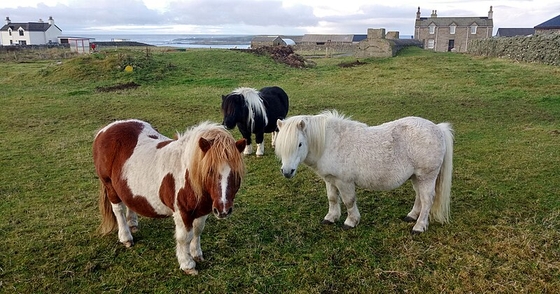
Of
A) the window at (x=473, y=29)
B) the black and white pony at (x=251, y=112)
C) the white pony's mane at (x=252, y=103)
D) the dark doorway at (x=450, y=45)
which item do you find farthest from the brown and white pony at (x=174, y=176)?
the window at (x=473, y=29)

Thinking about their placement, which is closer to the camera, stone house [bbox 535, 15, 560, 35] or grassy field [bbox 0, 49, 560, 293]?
grassy field [bbox 0, 49, 560, 293]

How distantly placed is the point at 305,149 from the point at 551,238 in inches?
120

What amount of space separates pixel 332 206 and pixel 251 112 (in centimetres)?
308

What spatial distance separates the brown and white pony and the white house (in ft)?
225

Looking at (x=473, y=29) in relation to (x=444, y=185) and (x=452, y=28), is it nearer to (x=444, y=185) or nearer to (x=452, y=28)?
(x=452, y=28)

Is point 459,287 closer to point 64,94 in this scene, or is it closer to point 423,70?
point 64,94

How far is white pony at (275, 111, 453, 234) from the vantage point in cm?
439

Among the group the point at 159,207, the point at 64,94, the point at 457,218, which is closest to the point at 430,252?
the point at 457,218

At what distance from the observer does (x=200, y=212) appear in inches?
140

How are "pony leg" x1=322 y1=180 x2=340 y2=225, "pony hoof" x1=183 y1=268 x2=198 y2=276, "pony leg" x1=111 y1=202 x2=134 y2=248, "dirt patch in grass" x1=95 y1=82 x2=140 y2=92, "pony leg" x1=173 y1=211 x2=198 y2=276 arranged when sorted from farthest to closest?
1. "dirt patch in grass" x1=95 y1=82 x2=140 y2=92
2. "pony leg" x1=322 y1=180 x2=340 y2=225
3. "pony leg" x1=111 y1=202 x2=134 y2=248
4. "pony hoof" x1=183 y1=268 x2=198 y2=276
5. "pony leg" x1=173 y1=211 x2=198 y2=276

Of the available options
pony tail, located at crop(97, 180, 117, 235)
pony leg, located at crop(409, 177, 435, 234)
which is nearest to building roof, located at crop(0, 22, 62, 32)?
pony tail, located at crop(97, 180, 117, 235)

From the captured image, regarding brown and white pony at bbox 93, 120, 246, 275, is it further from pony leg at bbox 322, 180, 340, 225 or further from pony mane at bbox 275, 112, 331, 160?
pony leg at bbox 322, 180, 340, 225

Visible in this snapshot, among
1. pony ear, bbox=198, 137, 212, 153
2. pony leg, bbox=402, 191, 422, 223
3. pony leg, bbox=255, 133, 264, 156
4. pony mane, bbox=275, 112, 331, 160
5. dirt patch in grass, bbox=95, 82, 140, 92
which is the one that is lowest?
pony leg, bbox=402, 191, 422, 223

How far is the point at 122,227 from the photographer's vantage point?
435 cm
